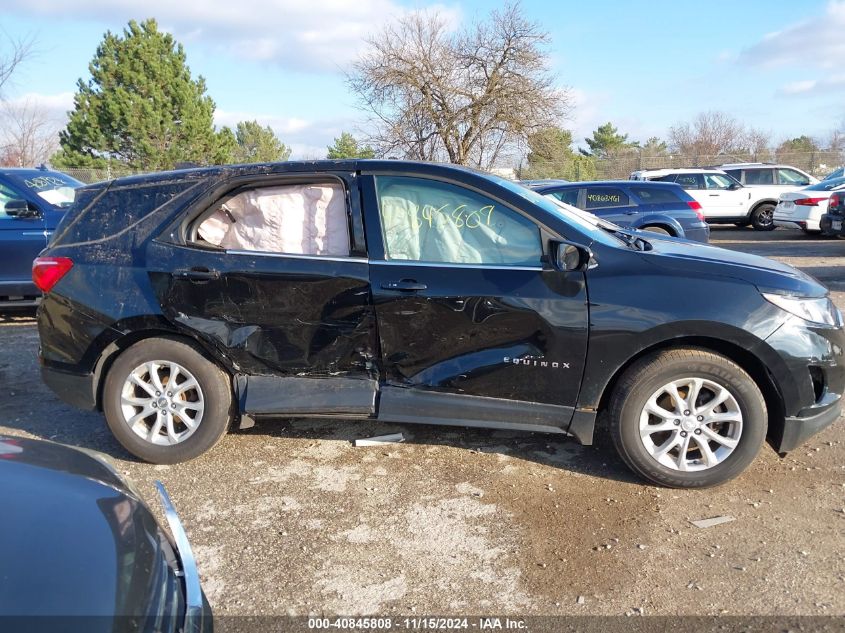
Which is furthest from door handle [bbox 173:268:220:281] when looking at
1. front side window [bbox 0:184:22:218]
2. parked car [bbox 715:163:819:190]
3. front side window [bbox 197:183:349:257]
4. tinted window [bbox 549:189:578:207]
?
parked car [bbox 715:163:819:190]

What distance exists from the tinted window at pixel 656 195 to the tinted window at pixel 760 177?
823 cm

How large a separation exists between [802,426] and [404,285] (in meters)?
2.25

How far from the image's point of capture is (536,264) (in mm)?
3754

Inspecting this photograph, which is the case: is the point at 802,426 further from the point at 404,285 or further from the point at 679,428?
the point at 404,285

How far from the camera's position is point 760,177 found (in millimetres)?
18609

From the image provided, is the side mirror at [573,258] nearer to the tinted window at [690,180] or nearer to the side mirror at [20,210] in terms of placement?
the side mirror at [20,210]

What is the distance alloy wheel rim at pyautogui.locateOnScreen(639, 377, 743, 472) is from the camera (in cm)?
365

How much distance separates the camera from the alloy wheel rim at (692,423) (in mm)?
3648

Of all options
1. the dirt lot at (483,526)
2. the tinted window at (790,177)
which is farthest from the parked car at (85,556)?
the tinted window at (790,177)

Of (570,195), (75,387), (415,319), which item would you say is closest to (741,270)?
(415,319)

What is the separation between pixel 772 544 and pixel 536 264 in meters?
1.78

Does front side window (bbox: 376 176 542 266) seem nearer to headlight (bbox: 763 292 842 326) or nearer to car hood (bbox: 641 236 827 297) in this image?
car hood (bbox: 641 236 827 297)

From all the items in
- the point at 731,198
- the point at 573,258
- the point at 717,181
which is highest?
the point at 717,181

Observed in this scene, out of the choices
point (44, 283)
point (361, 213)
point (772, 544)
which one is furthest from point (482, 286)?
point (44, 283)
